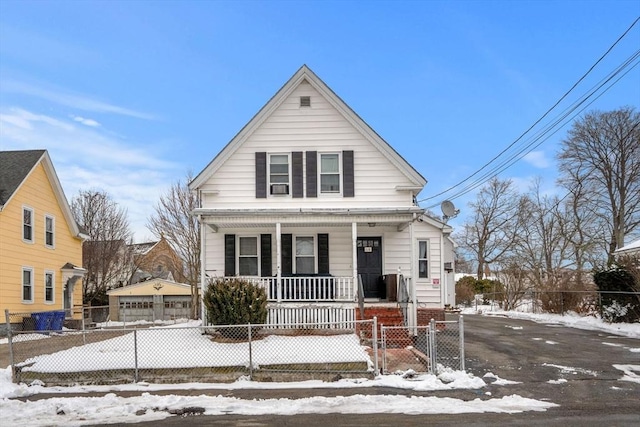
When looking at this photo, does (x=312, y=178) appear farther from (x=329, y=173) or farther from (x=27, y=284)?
(x=27, y=284)

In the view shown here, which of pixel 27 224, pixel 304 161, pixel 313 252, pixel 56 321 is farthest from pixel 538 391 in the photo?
pixel 27 224

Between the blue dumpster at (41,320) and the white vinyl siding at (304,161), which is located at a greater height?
the white vinyl siding at (304,161)

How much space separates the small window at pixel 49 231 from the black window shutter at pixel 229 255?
11536mm

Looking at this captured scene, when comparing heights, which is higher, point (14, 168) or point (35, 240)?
point (14, 168)

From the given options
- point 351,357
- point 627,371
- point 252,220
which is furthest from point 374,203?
point 627,371

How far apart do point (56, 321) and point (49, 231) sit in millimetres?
4450

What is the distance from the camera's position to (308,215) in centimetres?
1466

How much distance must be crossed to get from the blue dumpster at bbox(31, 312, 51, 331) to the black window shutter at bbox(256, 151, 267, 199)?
1093cm

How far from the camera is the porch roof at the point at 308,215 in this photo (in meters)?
14.7

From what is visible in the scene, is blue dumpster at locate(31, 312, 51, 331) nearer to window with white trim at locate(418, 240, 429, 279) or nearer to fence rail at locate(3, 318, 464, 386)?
fence rail at locate(3, 318, 464, 386)

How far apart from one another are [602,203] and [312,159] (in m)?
27.0

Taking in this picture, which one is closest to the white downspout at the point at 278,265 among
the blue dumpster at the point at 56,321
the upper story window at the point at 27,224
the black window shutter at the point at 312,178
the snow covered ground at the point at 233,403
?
the black window shutter at the point at 312,178

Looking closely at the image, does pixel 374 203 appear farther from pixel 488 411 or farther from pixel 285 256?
pixel 488 411

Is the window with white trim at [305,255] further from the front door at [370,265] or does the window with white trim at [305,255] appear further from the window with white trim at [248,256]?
the front door at [370,265]
